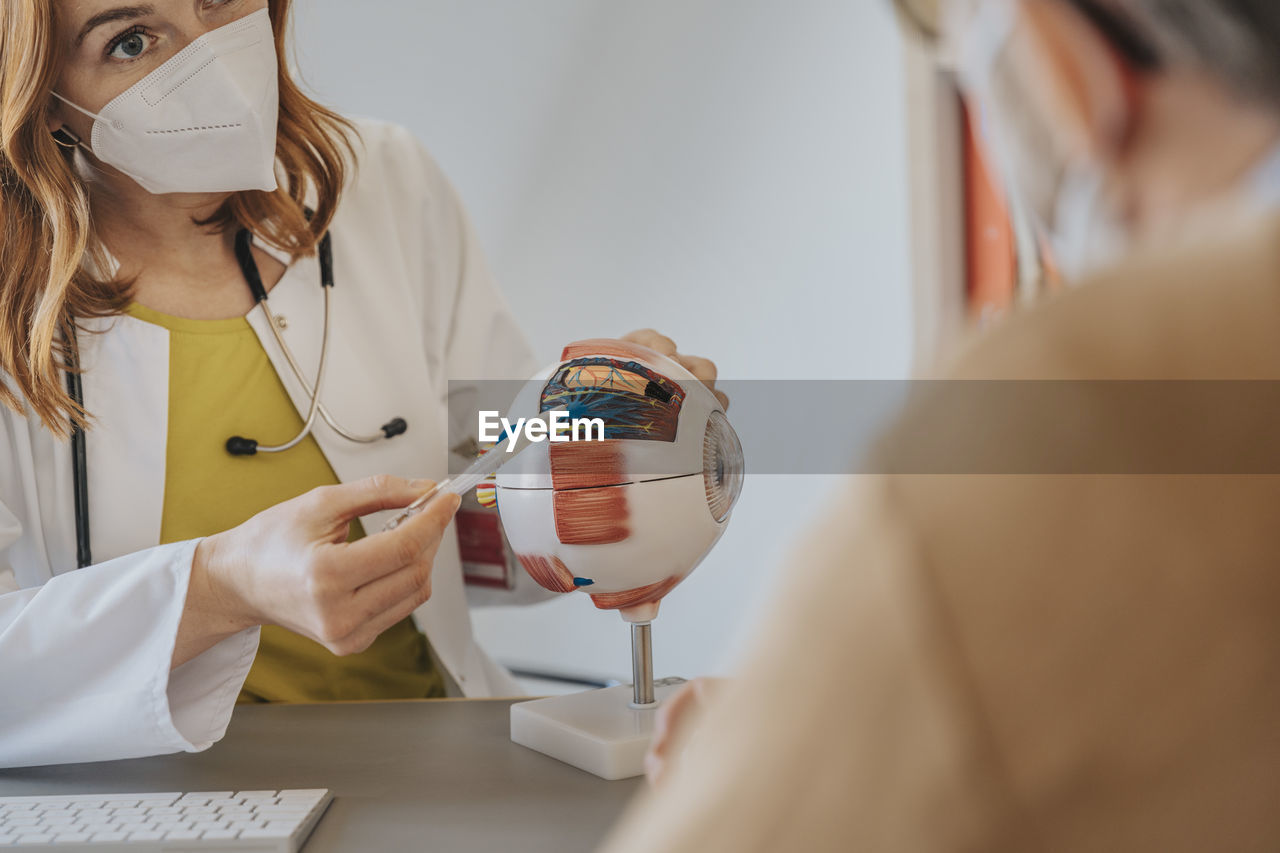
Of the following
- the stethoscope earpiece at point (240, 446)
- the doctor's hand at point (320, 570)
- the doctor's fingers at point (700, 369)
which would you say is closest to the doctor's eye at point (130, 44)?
the stethoscope earpiece at point (240, 446)

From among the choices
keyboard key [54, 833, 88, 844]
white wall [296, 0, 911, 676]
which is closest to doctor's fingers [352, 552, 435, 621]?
keyboard key [54, 833, 88, 844]

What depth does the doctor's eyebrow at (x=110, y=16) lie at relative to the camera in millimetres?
980

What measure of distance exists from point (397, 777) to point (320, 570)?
18 cm

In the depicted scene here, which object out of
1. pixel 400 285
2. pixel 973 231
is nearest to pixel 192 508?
pixel 400 285

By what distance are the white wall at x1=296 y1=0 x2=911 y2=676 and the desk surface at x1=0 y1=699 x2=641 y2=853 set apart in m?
1.26

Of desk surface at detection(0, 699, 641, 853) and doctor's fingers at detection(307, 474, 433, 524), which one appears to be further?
doctor's fingers at detection(307, 474, 433, 524)

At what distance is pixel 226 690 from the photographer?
0.91 meters

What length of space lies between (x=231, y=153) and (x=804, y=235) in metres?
1.39

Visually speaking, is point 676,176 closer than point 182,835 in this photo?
No

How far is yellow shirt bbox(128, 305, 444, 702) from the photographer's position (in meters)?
1.11

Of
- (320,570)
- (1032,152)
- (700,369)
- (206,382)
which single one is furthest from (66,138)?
(1032,152)

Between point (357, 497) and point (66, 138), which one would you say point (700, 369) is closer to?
point (357, 497)

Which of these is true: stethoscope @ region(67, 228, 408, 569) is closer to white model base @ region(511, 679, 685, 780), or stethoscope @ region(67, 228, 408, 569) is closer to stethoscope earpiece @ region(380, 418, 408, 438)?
stethoscope earpiece @ region(380, 418, 408, 438)

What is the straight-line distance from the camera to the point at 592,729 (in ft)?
2.79
